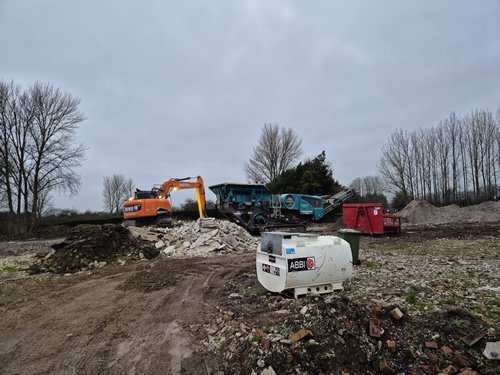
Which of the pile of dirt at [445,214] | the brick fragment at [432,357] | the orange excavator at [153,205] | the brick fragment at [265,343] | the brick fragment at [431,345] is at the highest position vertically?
the orange excavator at [153,205]

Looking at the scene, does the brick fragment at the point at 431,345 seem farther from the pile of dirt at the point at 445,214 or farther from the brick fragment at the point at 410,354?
the pile of dirt at the point at 445,214

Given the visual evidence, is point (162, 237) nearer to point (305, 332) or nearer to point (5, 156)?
point (305, 332)

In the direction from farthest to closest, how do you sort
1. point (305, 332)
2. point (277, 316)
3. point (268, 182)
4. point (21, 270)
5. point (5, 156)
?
1. point (268, 182)
2. point (5, 156)
3. point (21, 270)
4. point (277, 316)
5. point (305, 332)

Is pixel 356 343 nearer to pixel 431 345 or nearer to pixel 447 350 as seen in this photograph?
pixel 431 345

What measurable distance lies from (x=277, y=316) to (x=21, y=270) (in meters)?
9.53

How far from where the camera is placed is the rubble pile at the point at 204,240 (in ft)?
39.3

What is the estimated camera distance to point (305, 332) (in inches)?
124

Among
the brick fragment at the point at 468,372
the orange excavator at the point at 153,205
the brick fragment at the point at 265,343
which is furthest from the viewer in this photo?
the orange excavator at the point at 153,205

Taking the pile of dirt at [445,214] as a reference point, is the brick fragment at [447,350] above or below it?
above

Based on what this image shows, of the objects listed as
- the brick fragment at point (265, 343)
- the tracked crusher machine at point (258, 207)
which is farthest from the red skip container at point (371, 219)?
the brick fragment at point (265, 343)

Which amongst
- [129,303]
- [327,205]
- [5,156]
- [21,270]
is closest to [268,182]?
[327,205]

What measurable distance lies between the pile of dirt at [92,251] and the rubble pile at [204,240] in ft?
3.35

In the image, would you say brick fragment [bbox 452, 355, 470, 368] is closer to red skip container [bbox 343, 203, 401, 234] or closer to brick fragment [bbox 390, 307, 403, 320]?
brick fragment [bbox 390, 307, 403, 320]

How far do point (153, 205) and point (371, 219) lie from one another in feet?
38.7
